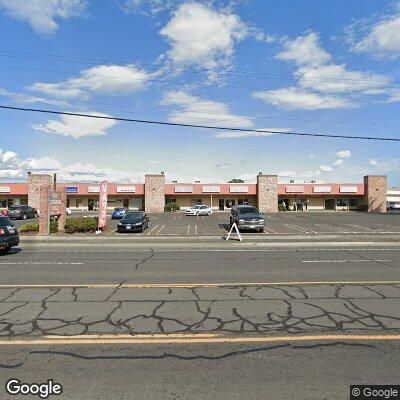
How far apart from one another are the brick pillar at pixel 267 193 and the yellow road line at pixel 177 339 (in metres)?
48.9

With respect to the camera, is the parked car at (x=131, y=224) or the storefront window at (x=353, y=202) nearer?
the parked car at (x=131, y=224)

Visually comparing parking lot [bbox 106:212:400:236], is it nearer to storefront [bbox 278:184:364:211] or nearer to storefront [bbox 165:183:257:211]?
storefront [bbox 165:183:257:211]

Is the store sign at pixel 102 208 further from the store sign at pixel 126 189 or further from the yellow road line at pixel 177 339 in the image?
the store sign at pixel 126 189

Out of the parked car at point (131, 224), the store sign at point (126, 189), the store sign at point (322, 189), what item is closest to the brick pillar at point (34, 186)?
the store sign at point (126, 189)

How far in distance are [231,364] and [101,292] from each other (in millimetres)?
4141

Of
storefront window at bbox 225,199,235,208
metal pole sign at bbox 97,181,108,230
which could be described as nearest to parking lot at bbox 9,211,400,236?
metal pole sign at bbox 97,181,108,230

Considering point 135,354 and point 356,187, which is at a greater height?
point 356,187

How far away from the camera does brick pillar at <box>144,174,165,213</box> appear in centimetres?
5247

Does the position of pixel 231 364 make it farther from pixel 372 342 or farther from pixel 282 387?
pixel 372 342

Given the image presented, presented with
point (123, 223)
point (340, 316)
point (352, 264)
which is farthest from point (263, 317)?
point (123, 223)

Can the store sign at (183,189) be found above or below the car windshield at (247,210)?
above

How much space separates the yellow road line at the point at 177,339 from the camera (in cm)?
471

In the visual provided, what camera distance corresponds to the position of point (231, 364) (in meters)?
4.11

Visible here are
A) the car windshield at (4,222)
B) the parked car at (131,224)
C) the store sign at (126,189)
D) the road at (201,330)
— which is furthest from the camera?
the store sign at (126,189)
